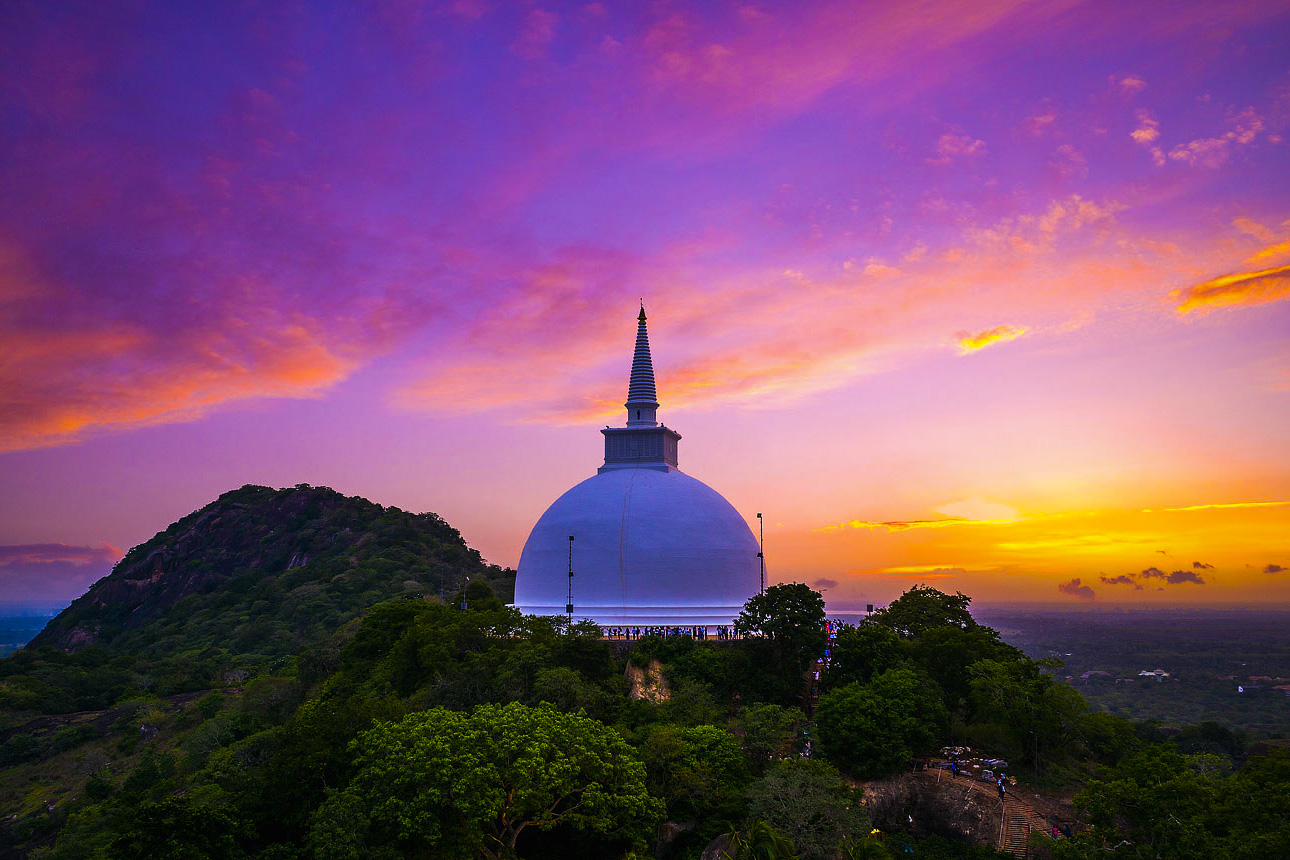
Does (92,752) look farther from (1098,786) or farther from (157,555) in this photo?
(157,555)

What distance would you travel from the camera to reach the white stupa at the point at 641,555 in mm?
52000

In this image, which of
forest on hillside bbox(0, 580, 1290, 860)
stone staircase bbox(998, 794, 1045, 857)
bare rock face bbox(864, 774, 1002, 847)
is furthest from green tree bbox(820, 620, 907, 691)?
stone staircase bbox(998, 794, 1045, 857)

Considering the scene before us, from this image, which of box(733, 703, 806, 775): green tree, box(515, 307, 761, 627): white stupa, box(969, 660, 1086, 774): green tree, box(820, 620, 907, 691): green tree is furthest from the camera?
box(515, 307, 761, 627): white stupa

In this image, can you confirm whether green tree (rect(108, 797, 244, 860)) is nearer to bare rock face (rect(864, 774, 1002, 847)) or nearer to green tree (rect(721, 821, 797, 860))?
green tree (rect(721, 821, 797, 860))

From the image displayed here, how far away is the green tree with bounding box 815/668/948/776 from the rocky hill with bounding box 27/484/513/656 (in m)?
58.1

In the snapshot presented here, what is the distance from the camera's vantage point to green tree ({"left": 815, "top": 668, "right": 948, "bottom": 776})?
38719 millimetres

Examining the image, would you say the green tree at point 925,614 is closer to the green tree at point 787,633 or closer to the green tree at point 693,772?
the green tree at point 787,633

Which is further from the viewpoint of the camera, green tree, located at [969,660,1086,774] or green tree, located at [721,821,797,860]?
green tree, located at [969,660,1086,774]

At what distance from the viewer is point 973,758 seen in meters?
41.2

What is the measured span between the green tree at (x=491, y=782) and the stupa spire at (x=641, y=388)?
29913 millimetres

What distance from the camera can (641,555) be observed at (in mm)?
52406

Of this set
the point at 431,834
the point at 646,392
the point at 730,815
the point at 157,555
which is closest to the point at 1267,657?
the point at 646,392

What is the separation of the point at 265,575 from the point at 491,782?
450 ft

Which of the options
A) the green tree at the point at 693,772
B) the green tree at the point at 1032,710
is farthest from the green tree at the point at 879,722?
the green tree at the point at 693,772
